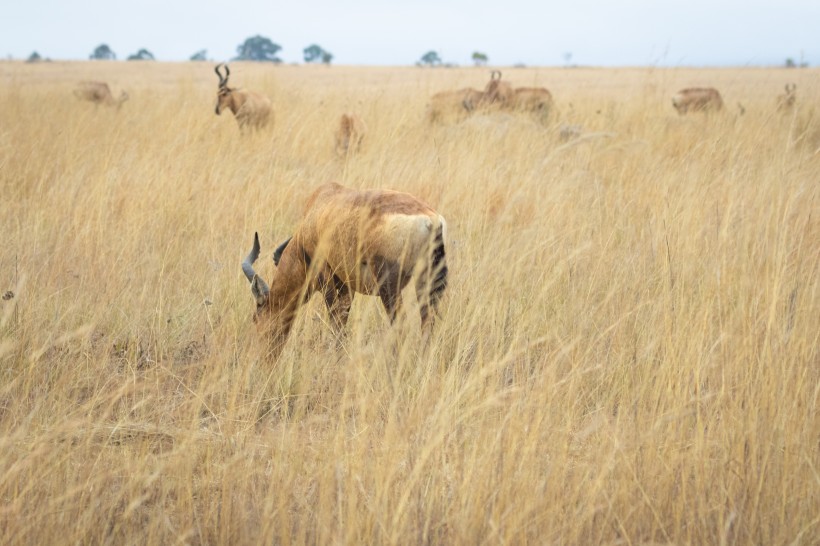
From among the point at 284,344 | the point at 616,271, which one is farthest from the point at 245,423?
the point at 616,271

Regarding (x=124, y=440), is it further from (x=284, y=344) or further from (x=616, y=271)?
(x=616, y=271)

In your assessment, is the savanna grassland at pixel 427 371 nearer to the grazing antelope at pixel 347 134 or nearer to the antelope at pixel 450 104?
the grazing antelope at pixel 347 134

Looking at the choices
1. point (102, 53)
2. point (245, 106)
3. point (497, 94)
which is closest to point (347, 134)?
point (245, 106)

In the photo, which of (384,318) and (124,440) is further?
(384,318)

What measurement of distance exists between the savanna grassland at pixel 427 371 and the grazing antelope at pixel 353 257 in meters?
0.15

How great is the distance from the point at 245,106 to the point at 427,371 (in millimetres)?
8781

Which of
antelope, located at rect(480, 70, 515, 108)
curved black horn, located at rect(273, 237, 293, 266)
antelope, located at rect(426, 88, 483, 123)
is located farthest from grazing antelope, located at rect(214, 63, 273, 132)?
curved black horn, located at rect(273, 237, 293, 266)

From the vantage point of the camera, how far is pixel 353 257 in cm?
351

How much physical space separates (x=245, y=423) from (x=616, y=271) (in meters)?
2.24

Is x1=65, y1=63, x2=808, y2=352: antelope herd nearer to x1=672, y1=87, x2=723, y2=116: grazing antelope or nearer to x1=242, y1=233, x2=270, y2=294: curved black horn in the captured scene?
x1=242, y1=233, x2=270, y2=294: curved black horn

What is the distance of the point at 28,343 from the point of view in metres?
3.45

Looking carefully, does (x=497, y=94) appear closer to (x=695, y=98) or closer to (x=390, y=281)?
(x=695, y=98)

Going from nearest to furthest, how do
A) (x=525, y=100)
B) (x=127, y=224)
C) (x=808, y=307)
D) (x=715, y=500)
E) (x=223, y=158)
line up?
(x=715, y=500) < (x=808, y=307) < (x=127, y=224) < (x=223, y=158) < (x=525, y=100)

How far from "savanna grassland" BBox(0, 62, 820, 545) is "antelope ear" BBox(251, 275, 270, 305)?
0.78ft
